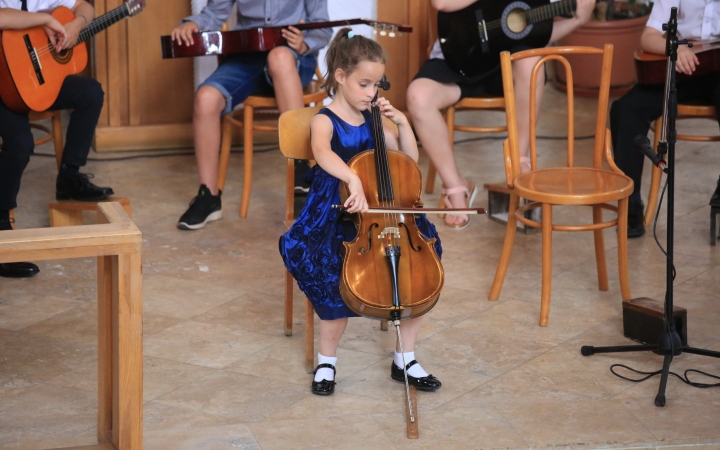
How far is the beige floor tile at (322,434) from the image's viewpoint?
2342 millimetres

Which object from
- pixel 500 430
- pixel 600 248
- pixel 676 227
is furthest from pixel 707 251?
pixel 500 430

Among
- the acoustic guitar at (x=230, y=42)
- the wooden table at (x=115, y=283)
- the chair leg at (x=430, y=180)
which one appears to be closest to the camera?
the wooden table at (x=115, y=283)

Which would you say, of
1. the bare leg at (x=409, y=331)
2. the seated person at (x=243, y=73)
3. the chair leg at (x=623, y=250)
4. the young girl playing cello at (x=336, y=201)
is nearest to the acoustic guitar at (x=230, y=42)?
the seated person at (x=243, y=73)

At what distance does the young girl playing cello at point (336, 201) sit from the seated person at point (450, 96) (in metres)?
1.21

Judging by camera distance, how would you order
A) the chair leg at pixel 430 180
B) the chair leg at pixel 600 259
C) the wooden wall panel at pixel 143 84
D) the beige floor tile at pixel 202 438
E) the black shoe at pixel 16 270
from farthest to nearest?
the wooden wall panel at pixel 143 84 < the chair leg at pixel 430 180 < the black shoe at pixel 16 270 < the chair leg at pixel 600 259 < the beige floor tile at pixel 202 438

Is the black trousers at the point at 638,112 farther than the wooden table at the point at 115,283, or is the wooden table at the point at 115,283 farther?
the black trousers at the point at 638,112

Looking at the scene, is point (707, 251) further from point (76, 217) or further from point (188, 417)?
point (76, 217)

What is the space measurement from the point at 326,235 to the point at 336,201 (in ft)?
0.33

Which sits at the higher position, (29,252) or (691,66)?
(691,66)

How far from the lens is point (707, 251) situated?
3.67 m

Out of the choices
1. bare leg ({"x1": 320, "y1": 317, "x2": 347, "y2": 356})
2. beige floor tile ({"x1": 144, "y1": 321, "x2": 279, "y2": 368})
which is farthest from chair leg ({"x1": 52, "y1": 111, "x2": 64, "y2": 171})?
bare leg ({"x1": 320, "y1": 317, "x2": 347, "y2": 356})

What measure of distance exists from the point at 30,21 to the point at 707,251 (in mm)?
2605

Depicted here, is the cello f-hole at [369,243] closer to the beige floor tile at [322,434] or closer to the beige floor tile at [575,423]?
the beige floor tile at [322,434]

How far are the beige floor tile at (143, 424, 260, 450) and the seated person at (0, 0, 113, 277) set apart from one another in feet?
4.25
